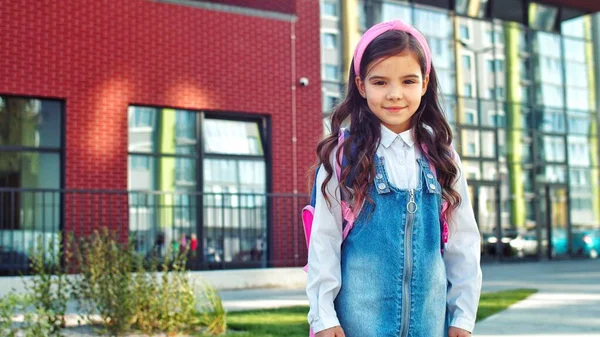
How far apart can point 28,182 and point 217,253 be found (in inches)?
119

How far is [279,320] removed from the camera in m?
7.55

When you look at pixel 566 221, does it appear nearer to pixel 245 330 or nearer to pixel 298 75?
pixel 298 75

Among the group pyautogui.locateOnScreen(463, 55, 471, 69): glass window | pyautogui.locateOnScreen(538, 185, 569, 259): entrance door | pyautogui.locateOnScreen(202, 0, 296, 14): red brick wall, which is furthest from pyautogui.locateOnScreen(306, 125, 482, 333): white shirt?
pyautogui.locateOnScreen(538, 185, 569, 259): entrance door

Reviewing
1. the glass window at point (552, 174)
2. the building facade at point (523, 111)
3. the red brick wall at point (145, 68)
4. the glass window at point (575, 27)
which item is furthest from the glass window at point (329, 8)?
the glass window at point (575, 27)

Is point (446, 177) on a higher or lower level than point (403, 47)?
lower

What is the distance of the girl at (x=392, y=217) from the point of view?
7.92ft

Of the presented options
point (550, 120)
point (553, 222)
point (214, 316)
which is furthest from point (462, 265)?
point (550, 120)

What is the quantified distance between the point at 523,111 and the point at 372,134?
56.8 ft

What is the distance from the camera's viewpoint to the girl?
7.92ft

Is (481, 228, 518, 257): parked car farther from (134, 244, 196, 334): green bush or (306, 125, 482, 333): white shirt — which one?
(306, 125, 482, 333): white shirt

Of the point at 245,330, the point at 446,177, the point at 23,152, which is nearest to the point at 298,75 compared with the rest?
the point at 23,152

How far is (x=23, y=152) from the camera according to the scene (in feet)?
37.6

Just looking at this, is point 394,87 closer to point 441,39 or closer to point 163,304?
point 163,304

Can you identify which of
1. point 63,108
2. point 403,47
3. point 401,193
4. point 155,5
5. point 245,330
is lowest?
point 245,330
